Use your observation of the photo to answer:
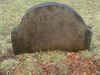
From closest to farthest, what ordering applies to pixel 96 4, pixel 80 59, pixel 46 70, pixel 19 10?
pixel 46 70 < pixel 80 59 < pixel 19 10 < pixel 96 4

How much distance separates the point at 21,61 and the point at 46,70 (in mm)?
609

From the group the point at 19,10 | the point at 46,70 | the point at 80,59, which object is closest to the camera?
the point at 46,70

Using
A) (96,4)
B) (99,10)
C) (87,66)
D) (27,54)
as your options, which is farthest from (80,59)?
(96,4)

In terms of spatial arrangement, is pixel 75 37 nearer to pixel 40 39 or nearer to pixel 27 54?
pixel 40 39

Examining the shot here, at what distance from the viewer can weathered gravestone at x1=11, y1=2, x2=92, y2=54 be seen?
16.2 feet

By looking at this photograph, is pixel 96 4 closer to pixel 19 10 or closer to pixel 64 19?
pixel 19 10

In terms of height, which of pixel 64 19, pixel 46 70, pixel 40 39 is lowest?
pixel 46 70

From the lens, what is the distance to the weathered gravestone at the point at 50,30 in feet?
16.2

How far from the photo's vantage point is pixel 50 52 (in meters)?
5.25

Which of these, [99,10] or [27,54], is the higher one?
[99,10]

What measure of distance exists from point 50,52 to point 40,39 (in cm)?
38

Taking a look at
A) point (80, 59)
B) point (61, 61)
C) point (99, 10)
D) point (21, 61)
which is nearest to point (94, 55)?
point (80, 59)

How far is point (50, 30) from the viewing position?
16.8 ft

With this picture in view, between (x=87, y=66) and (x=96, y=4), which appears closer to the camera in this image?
(x=87, y=66)
